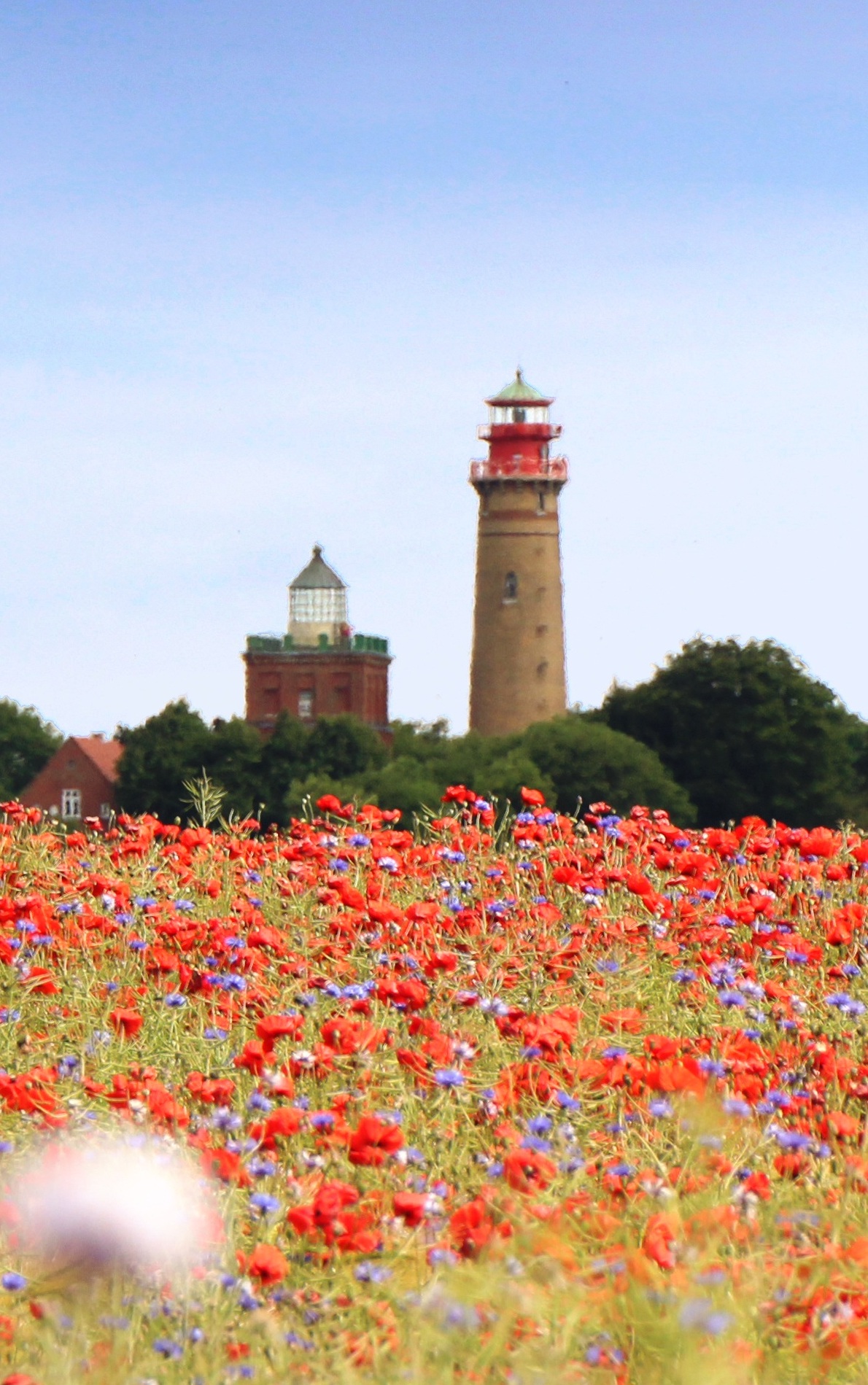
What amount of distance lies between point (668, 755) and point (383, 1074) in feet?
169

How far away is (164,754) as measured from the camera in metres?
68.5

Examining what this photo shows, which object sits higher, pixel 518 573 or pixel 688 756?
pixel 518 573

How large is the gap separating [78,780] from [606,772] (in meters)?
30.2

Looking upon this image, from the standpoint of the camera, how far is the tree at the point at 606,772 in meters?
52.5

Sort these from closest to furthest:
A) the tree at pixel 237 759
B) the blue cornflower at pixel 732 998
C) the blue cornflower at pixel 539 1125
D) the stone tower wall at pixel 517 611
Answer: the blue cornflower at pixel 539 1125, the blue cornflower at pixel 732 998, the tree at pixel 237 759, the stone tower wall at pixel 517 611

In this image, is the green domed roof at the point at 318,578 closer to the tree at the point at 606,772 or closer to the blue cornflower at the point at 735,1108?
the tree at the point at 606,772

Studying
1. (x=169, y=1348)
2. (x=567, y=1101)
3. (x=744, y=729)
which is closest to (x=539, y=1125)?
(x=567, y=1101)

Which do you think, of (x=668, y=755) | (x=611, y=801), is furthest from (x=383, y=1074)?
(x=668, y=755)

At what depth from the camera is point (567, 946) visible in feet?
24.2

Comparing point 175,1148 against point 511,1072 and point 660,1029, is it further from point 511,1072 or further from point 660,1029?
point 660,1029

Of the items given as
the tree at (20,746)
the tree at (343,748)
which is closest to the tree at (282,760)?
the tree at (343,748)

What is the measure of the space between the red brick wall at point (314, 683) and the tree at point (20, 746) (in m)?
12.9

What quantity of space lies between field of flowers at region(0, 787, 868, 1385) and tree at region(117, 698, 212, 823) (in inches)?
2320

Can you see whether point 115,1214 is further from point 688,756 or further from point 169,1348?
point 688,756
